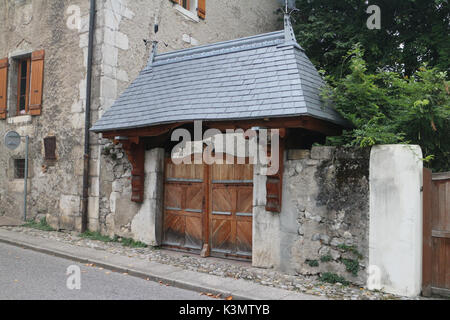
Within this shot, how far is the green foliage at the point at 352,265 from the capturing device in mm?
5348

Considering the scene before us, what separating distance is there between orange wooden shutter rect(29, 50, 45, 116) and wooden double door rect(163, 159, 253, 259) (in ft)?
13.9

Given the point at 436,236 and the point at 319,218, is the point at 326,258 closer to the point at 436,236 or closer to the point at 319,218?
the point at 319,218

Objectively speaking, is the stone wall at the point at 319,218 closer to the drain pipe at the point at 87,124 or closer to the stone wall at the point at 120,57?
the stone wall at the point at 120,57

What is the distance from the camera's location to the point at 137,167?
7516 mm

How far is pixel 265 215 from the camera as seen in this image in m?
6.15

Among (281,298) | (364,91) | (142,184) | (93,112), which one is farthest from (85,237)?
(364,91)

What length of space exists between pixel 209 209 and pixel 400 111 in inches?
136

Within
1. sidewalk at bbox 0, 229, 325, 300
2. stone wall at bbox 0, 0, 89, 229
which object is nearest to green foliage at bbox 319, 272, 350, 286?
sidewalk at bbox 0, 229, 325, 300

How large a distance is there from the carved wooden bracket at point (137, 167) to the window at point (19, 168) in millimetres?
4106

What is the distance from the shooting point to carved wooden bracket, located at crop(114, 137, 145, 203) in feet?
24.5

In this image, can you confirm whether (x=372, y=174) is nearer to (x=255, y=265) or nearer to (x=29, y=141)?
(x=255, y=265)

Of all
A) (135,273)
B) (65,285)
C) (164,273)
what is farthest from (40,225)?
(164,273)

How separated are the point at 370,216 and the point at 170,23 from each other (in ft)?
23.8
